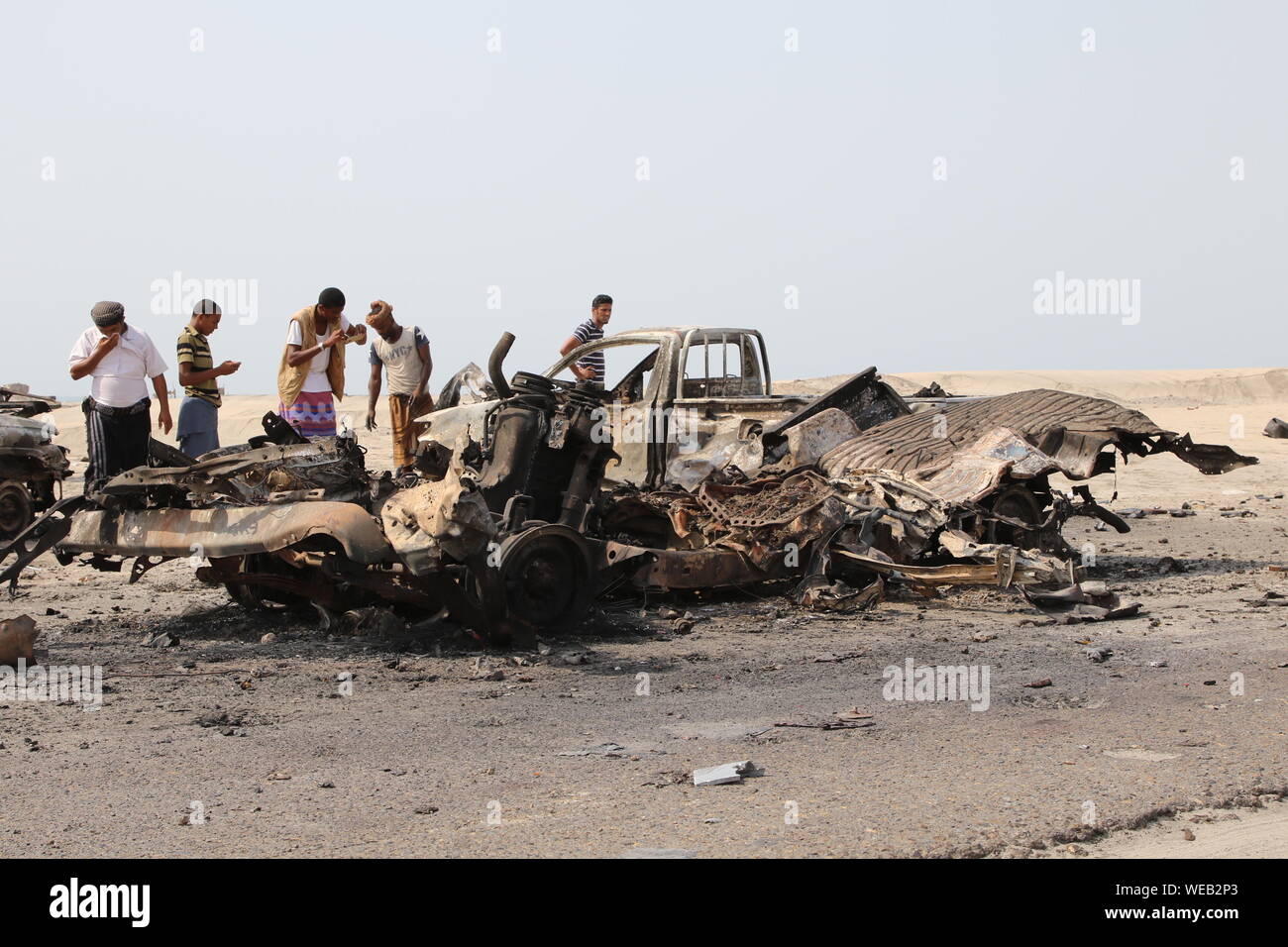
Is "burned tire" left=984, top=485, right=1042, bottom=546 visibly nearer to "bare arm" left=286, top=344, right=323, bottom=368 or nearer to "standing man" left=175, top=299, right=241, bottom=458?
"bare arm" left=286, top=344, right=323, bottom=368

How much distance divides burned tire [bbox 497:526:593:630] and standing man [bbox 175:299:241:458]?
→ 2.99 metres

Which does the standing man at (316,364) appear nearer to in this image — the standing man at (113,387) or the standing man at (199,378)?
the standing man at (199,378)

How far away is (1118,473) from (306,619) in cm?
1484

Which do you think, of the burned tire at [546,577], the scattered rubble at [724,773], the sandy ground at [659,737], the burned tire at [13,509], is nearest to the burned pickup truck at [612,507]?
the burned tire at [546,577]

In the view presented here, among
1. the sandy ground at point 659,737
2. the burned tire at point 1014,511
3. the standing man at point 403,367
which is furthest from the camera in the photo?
the standing man at point 403,367

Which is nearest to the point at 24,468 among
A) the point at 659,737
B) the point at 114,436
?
the point at 114,436

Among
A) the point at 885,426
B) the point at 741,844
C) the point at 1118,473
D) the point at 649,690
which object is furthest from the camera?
the point at 1118,473

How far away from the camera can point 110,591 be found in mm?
10086

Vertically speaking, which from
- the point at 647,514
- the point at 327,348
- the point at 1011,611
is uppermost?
the point at 327,348

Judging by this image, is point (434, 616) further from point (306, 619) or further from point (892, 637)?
point (892, 637)

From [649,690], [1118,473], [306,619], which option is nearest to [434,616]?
[306,619]

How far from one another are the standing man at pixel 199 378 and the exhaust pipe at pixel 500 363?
6.79 ft

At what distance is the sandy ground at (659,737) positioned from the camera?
171 inches

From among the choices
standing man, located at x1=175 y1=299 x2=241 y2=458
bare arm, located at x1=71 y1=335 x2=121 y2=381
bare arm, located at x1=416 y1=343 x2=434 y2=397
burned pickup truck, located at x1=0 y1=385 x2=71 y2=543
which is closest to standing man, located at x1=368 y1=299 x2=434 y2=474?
bare arm, located at x1=416 y1=343 x2=434 y2=397
